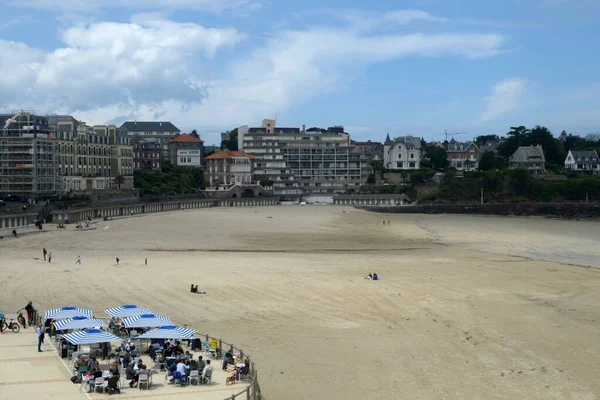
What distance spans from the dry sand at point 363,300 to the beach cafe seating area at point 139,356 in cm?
143

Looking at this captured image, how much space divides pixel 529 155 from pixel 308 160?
3692 centimetres

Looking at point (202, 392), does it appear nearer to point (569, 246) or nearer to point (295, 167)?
point (569, 246)

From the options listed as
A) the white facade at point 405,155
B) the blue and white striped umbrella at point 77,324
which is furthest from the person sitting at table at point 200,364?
the white facade at point 405,155

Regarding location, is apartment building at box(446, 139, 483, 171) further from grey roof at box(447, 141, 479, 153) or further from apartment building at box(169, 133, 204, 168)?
apartment building at box(169, 133, 204, 168)

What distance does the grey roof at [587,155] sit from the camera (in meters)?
119

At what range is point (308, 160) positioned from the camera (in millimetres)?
118438

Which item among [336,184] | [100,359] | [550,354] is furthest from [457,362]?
[336,184]

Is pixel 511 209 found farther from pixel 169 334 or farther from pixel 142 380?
pixel 142 380

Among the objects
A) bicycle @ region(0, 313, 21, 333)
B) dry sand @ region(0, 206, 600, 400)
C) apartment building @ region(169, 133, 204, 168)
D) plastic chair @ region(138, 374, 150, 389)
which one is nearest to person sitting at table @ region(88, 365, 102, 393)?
plastic chair @ region(138, 374, 150, 389)

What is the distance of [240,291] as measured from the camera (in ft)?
96.1

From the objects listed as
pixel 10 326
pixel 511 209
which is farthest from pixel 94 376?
pixel 511 209

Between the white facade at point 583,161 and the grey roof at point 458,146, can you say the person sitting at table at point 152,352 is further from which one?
the grey roof at point 458,146

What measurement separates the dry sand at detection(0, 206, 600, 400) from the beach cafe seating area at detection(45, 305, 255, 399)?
1.43m

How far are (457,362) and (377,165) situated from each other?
10375 cm
